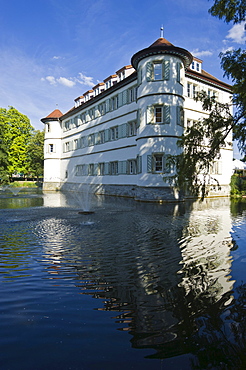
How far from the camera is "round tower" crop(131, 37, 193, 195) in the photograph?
2192cm

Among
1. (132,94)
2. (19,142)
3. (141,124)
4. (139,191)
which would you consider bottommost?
(139,191)

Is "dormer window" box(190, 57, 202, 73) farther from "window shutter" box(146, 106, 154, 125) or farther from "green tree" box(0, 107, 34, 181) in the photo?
"green tree" box(0, 107, 34, 181)

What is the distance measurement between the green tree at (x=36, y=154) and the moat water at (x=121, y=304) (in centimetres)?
4642

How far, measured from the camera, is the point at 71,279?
476 cm

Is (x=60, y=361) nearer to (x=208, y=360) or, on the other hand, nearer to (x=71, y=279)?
(x=208, y=360)

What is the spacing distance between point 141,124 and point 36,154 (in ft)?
110

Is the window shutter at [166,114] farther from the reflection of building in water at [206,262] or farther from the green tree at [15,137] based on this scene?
the green tree at [15,137]

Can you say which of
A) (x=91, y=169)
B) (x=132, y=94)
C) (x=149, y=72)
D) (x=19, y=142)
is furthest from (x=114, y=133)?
(x=19, y=142)

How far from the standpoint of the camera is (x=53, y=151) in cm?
4412

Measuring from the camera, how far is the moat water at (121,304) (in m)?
2.66

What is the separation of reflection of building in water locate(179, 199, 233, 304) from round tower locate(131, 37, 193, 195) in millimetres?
12666

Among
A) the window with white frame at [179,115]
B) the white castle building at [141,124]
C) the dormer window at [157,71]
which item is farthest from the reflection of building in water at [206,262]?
the dormer window at [157,71]

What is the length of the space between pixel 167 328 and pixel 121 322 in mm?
556

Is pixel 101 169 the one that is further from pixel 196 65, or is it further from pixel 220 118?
pixel 220 118
